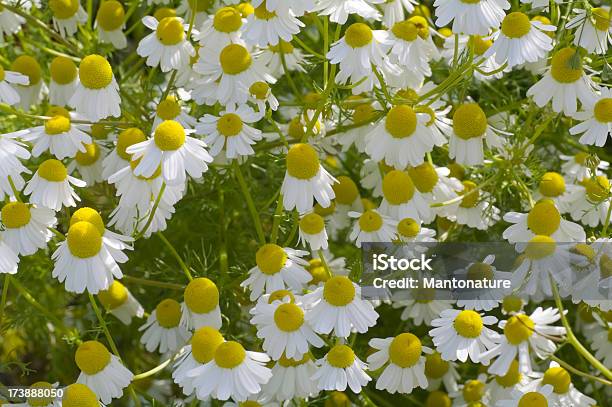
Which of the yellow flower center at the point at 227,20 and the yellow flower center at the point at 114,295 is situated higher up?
the yellow flower center at the point at 227,20

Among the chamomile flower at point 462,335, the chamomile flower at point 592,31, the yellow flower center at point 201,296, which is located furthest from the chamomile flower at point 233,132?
the chamomile flower at point 592,31

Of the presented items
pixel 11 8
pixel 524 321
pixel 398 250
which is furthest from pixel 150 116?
pixel 524 321

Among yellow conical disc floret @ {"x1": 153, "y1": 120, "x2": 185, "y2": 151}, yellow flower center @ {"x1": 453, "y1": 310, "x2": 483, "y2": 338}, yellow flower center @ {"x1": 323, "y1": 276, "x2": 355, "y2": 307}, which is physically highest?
yellow conical disc floret @ {"x1": 153, "y1": 120, "x2": 185, "y2": 151}

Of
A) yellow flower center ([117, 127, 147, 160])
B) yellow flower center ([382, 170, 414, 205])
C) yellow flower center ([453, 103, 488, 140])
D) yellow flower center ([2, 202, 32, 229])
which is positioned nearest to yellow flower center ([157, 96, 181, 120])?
yellow flower center ([117, 127, 147, 160])

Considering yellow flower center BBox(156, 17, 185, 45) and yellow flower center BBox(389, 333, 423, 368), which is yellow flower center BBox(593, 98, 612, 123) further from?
yellow flower center BBox(156, 17, 185, 45)

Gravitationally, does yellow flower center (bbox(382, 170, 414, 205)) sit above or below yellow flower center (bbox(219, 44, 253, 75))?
below

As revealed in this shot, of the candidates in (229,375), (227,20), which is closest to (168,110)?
(227,20)

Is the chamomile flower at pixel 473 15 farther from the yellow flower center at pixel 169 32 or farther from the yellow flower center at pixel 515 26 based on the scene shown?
the yellow flower center at pixel 169 32

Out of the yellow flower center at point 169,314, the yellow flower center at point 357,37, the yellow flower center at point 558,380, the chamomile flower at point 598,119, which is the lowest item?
the yellow flower center at point 558,380
